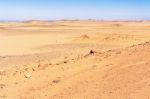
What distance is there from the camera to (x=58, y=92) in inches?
388

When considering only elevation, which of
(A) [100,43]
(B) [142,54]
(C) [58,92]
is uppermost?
(B) [142,54]

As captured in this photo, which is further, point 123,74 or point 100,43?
point 100,43

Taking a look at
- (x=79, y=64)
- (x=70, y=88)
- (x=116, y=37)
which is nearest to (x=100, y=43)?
(x=116, y=37)

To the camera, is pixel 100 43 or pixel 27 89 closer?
pixel 27 89

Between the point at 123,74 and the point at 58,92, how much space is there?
177cm

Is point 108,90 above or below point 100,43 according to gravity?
above

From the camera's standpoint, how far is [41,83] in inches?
436

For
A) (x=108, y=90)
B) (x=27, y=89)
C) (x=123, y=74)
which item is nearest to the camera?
(x=108, y=90)

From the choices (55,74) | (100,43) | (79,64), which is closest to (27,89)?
(55,74)

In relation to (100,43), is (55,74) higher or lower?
higher

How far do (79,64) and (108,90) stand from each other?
10.5ft

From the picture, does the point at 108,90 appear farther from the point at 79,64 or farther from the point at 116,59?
the point at 79,64

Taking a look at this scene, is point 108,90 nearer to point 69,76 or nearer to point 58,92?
point 58,92

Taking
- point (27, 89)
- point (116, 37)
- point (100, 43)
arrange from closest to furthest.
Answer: point (27, 89) → point (100, 43) → point (116, 37)
